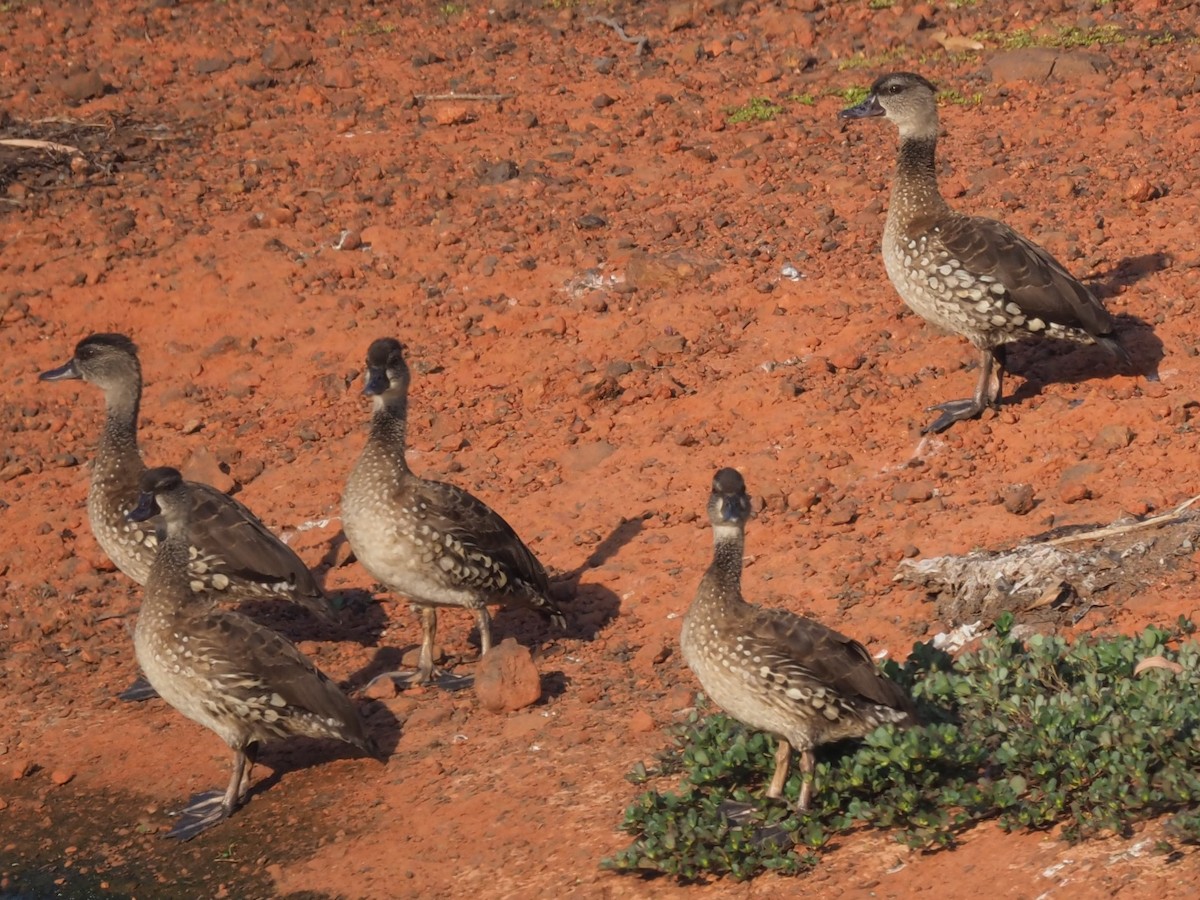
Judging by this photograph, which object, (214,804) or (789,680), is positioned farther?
(214,804)

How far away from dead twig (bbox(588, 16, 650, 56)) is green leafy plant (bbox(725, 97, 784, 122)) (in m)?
1.75

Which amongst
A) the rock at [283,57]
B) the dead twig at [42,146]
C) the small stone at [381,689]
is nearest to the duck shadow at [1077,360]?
the small stone at [381,689]

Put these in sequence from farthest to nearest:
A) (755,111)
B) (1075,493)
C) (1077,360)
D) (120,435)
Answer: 1. (755,111)
2. (1077,360)
3. (120,435)
4. (1075,493)

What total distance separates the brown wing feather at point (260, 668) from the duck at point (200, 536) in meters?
0.76

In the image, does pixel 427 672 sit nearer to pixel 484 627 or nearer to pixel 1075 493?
pixel 484 627

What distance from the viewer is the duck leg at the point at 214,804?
8625 millimetres

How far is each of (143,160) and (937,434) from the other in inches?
336

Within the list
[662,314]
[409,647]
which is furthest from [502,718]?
[662,314]

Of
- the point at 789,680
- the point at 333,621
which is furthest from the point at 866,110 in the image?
the point at 789,680

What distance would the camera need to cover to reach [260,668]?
8.58m

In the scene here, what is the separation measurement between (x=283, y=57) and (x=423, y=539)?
9281 millimetres

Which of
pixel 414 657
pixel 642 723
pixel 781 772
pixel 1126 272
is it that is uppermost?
pixel 1126 272

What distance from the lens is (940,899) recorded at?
6742mm

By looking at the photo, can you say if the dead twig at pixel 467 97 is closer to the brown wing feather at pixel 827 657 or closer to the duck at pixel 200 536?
the duck at pixel 200 536
